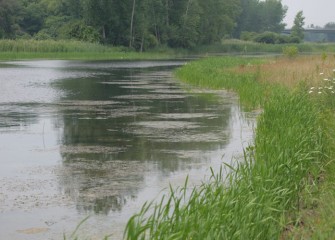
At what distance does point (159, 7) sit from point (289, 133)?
72.5 meters

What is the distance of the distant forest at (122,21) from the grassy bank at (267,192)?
57.9 metres

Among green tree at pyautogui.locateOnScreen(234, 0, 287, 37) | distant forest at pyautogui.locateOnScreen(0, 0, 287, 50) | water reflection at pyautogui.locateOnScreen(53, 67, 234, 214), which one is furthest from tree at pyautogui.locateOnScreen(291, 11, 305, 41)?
water reflection at pyautogui.locateOnScreen(53, 67, 234, 214)

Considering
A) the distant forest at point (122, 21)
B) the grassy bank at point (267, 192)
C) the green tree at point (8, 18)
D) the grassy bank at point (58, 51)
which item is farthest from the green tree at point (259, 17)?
the grassy bank at point (267, 192)

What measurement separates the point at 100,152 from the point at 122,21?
62229mm

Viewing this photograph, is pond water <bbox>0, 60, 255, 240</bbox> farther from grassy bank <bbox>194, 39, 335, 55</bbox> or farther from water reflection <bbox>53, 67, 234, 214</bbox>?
grassy bank <bbox>194, 39, 335, 55</bbox>

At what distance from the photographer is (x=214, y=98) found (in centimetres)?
2072

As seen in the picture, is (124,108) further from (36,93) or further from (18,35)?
(18,35)

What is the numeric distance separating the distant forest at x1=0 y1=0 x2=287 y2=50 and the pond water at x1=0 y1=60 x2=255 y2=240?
49.2 m

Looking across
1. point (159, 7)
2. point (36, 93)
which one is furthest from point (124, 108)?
point (159, 7)

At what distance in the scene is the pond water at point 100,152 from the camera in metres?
7.23

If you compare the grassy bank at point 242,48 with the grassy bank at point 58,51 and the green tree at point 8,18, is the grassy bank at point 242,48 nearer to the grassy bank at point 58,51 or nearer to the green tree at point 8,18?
the grassy bank at point 58,51

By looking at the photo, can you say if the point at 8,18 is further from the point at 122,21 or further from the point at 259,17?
the point at 259,17

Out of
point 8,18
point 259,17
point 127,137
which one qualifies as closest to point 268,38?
point 259,17

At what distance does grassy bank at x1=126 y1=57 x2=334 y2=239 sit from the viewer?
5191 millimetres
